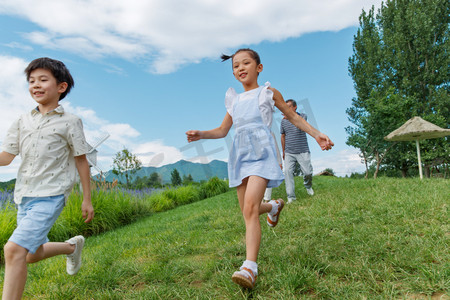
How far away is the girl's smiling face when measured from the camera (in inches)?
109

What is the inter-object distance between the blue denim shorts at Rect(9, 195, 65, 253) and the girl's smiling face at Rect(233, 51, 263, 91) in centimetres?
182

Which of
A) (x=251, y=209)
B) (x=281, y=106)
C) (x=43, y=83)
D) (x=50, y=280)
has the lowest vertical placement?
(x=50, y=280)

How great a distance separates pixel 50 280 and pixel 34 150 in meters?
1.44

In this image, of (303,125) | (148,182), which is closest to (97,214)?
(303,125)

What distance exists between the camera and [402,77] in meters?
20.6

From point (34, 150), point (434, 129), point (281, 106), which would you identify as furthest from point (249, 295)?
point (434, 129)

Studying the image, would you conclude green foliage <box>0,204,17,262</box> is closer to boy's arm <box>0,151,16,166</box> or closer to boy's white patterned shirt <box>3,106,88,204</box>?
boy's arm <box>0,151,16,166</box>

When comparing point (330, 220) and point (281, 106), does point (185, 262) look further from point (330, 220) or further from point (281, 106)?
point (330, 220)

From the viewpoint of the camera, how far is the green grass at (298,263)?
7.34 ft

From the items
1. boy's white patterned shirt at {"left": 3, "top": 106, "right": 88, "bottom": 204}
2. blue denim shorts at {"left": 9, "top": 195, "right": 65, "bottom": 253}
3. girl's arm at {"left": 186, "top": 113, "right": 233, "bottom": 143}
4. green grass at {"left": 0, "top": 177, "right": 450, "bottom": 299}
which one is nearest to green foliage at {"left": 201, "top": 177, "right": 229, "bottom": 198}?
green grass at {"left": 0, "top": 177, "right": 450, "bottom": 299}

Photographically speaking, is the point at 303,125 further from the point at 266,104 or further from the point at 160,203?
the point at 160,203

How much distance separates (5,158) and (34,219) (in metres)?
0.75

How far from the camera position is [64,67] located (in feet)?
8.96

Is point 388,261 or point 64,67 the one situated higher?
point 64,67
